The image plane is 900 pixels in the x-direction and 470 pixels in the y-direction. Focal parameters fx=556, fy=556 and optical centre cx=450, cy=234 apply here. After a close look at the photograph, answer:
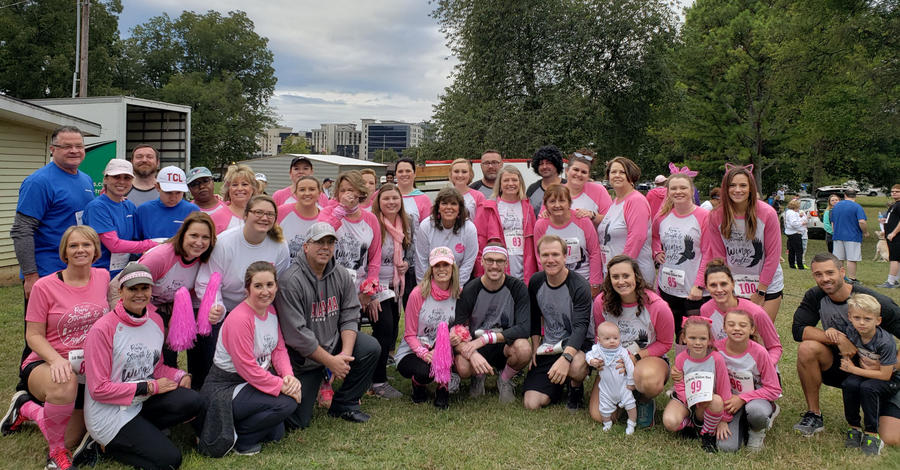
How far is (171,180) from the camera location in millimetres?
4348

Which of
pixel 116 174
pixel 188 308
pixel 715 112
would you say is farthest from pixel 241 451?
pixel 715 112

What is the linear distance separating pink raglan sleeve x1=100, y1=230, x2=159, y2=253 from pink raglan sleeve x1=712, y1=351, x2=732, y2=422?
4.21m

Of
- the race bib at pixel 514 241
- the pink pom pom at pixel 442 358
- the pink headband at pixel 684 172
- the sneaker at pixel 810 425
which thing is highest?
the pink headband at pixel 684 172

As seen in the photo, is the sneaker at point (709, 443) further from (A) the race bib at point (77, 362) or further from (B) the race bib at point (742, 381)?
(A) the race bib at point (77, 362)

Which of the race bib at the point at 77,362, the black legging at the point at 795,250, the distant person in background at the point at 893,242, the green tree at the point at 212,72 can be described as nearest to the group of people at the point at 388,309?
the race bib at the point at 77,362

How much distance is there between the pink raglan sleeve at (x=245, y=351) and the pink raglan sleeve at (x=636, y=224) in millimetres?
3083

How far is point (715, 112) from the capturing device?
2470 cm

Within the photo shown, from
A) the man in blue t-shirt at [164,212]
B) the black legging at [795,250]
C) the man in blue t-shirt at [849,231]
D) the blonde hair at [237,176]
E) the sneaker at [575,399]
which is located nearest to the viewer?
the man in blue t-shirt at [164,212]

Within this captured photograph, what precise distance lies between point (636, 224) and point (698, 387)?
1.54 m

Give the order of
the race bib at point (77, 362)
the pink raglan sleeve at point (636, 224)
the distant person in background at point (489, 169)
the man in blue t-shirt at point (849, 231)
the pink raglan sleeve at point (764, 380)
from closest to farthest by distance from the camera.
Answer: the race bib at point (77, 362) → the pink raglan sleeve at point (764, 380) → the pink raglan sleeve at point (636, 224) → the distant person in background at point (489, 169) → the man in blue t-shirt at point (849, 231)

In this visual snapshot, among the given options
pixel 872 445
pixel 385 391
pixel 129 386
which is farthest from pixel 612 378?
pixel 129 386

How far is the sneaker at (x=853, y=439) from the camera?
3830 millimetres

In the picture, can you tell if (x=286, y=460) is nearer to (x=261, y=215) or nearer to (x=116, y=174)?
(x=261, y=215)

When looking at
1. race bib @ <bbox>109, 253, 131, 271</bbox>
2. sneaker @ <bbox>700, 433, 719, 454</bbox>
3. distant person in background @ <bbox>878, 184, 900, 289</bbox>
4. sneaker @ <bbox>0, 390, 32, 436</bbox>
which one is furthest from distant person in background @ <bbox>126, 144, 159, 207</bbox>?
distant person in background @ <bbox>878, 184, 900, 289</bbox>
